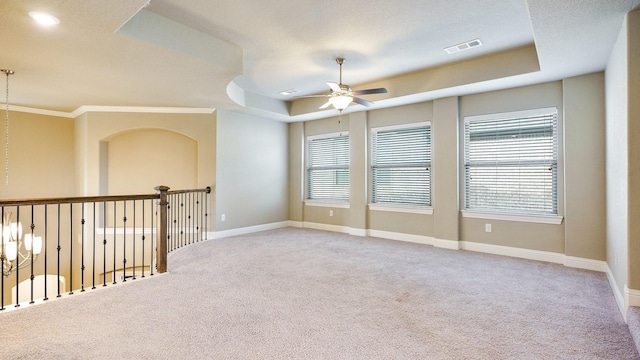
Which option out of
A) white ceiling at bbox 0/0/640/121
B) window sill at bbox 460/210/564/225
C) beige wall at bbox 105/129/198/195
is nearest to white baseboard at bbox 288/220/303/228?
beige wall at bbox 105/129/198/195

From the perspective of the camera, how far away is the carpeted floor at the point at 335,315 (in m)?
2.23

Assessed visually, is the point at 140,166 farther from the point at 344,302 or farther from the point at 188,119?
the point at 344,302

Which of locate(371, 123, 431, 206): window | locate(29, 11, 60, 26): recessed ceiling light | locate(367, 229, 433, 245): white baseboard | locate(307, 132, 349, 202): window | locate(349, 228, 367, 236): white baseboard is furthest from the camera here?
locate(307, 132, 349, 202): window

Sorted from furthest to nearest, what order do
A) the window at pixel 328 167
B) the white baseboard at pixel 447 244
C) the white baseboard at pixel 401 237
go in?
the window at pixel 328 167 < the white baseboard at pixel 401 237 < the white baseboard at pixel 447 244

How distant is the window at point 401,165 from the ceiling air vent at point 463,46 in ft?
5.48

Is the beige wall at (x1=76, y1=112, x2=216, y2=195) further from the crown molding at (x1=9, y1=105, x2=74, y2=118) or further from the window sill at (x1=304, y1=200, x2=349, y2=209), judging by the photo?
the window sill at (x1=304, y1=200, x2=349, y2=209)

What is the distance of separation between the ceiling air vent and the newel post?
13.2 ft

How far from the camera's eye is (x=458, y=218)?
5.34 meters

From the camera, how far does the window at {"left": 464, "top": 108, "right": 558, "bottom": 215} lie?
4.61 m

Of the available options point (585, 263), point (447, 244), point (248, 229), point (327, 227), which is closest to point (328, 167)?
point (327, 227)

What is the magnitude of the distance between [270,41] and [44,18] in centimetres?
213

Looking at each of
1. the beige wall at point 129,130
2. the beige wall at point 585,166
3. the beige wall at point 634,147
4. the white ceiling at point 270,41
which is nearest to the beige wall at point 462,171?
the beige wall at point 585,166

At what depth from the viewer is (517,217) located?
482 cm

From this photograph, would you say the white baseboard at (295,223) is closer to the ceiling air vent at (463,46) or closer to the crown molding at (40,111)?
the ceiling air vent at (463,46)
